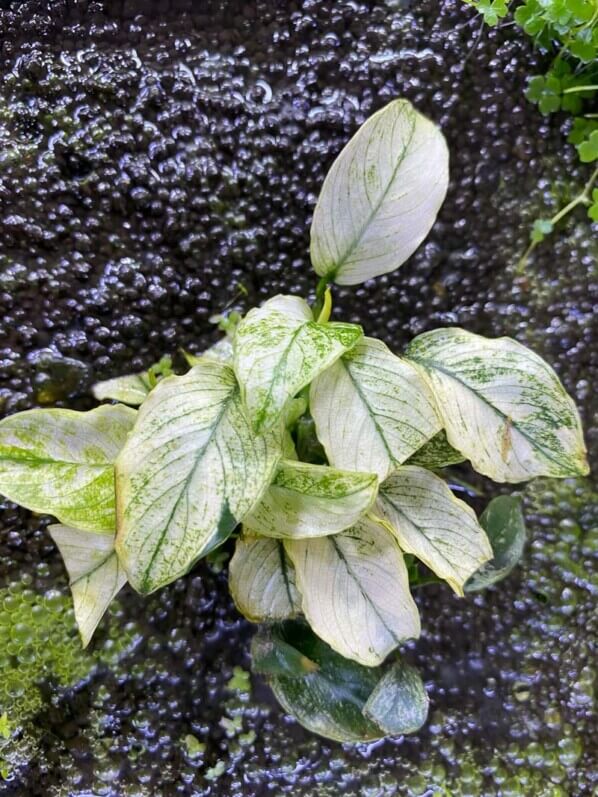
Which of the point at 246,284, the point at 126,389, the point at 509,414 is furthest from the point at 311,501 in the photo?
the point at 246,284

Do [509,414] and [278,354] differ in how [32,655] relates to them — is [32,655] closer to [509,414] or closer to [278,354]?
[278,354]

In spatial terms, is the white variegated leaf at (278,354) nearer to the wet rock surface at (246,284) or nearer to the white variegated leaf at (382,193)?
the white variegated leaf at (382,193)

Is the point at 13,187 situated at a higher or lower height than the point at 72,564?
higher

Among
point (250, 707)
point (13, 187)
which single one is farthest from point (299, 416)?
point (13, 187)

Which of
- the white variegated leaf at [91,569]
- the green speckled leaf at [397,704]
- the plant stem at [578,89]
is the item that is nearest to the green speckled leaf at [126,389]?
the white variegated leaf at [91,569]

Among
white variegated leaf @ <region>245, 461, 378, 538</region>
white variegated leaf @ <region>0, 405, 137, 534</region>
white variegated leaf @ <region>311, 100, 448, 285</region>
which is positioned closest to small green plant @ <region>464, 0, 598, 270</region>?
white variegated leaf @ <region>311, 100, 448, 285</region>

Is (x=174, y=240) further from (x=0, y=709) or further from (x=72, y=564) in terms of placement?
(x=0, y=709)
